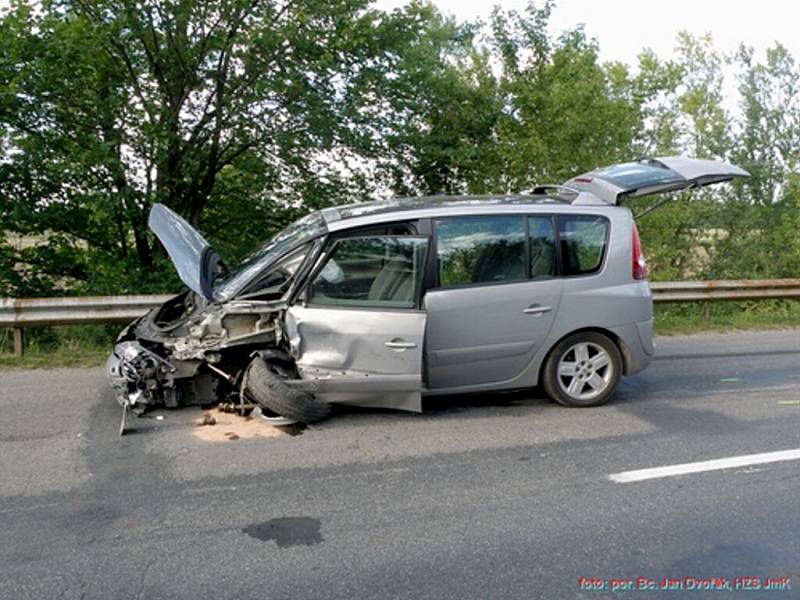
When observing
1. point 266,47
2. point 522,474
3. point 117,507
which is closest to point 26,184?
point 266,47

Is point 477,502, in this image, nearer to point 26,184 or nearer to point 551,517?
point 551,517

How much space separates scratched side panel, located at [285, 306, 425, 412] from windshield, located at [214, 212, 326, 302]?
552 mm

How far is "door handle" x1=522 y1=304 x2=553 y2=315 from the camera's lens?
5480 mm

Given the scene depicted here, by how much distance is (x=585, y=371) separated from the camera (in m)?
5.73

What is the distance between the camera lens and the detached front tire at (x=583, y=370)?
566 centimetres

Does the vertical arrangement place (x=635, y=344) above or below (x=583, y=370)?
above

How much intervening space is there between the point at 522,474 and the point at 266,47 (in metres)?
8.23

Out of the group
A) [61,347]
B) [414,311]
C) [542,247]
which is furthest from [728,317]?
[61,347]

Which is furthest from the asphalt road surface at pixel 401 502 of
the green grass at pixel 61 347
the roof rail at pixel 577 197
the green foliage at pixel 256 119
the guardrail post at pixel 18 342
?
the green foliage at pixel 256 119

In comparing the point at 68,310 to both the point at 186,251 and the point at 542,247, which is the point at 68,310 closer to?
the point at 186,251

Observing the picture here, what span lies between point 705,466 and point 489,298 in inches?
76.7

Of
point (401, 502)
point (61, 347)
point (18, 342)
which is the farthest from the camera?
point (61, 347)

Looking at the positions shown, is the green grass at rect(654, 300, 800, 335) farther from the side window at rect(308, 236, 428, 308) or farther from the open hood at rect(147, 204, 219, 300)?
the open hood at rect(147, 204, 219, 300)

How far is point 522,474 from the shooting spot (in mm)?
4332
